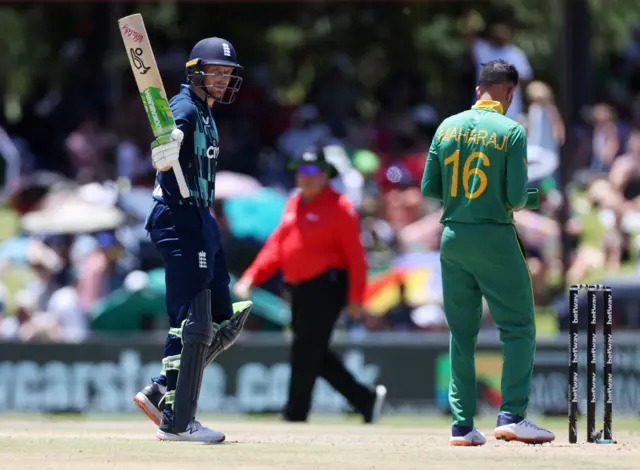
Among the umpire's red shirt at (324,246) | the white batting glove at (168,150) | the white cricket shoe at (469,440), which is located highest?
the white batting glove at (168,150)

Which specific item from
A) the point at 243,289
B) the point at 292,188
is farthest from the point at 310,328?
the point at 292,188

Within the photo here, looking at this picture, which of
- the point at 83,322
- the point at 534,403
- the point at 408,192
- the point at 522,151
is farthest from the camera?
the point at 408,192

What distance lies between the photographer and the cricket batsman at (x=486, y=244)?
8.96m

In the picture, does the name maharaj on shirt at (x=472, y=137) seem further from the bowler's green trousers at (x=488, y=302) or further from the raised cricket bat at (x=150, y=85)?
the raised cricket bat at (x=150, y=85)

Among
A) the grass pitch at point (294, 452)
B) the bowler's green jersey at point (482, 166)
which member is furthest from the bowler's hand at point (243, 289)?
the bowler's green jersey at point (482, 166)

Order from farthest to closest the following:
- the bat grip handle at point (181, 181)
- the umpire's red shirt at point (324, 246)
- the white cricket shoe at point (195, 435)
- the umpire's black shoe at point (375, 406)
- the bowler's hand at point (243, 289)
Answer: the umpire's black shoe at point (375, 406) → the umpire's red shirt at point (324, 246) → the bowler's hand at point (243, 289) → the white cricket shoe at point (195, 435) → the bat grip handle at point (181, 181)

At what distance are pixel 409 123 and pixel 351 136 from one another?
941 millimetres

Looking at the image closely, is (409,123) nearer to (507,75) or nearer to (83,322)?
(83,322)

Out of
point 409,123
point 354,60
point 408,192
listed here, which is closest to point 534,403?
point 408,192

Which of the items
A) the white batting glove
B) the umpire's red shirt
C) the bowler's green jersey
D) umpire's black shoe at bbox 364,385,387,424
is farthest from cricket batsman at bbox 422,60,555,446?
umpire's black shoe at bbox 364,385,387,424

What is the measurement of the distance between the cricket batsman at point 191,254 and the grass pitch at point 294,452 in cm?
28

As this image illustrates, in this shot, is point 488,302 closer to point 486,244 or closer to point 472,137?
point 486,244

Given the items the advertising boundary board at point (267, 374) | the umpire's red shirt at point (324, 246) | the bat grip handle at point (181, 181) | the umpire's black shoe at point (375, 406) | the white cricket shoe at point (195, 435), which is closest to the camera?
the bat grip handle at point (181, 181)

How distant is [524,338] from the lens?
357 inches
